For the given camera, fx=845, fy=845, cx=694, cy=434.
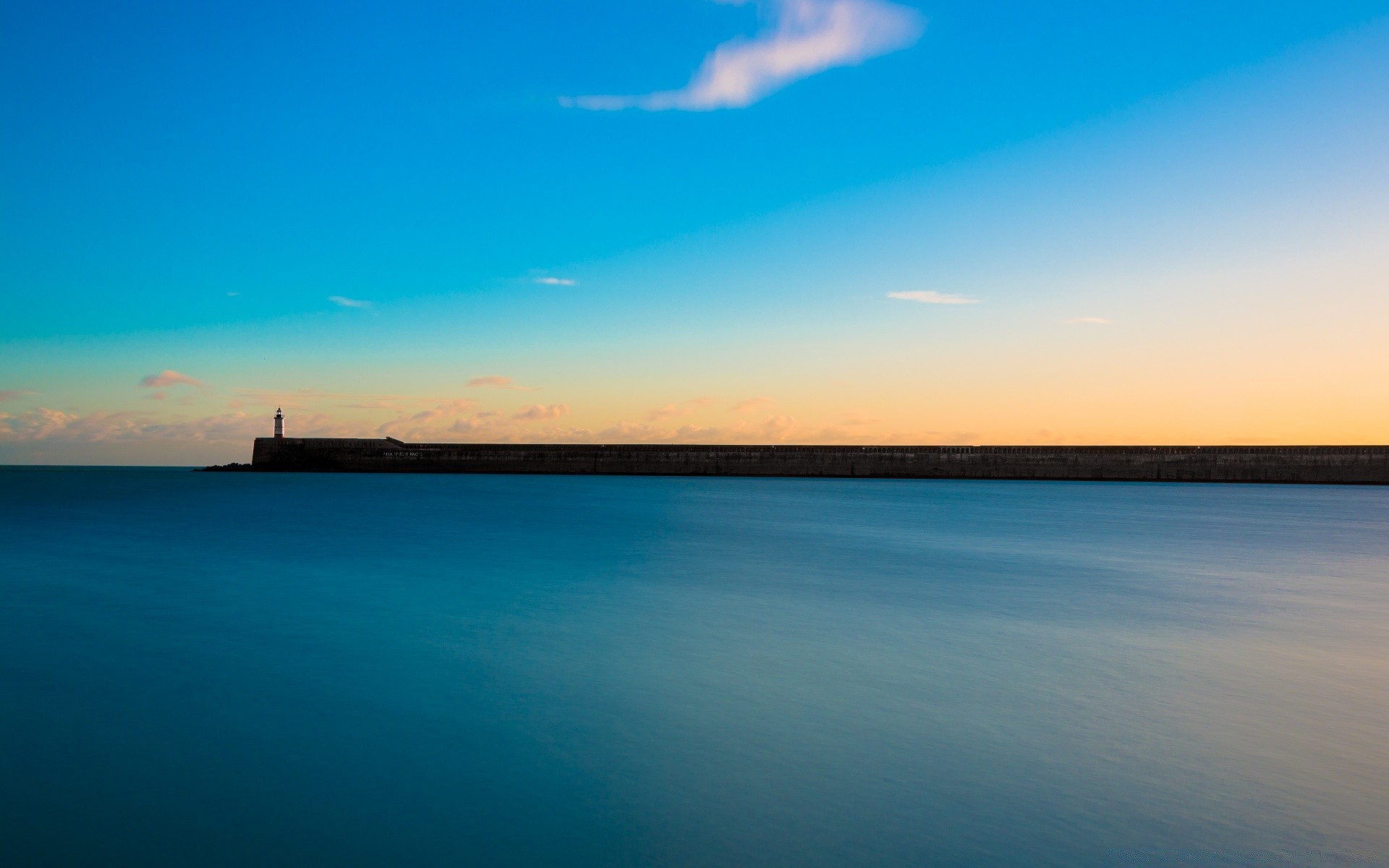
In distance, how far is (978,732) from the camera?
355 centimetres

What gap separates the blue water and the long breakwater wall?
3064cm

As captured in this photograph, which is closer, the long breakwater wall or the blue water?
the blue water

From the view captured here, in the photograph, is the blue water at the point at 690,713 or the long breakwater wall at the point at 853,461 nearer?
the blue water at the point at 690,713

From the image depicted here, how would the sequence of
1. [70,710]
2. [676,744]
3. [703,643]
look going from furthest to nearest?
1. [703,643]
2. [70,710]
3. [676,744]

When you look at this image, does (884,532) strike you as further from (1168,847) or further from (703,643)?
(1168,847)

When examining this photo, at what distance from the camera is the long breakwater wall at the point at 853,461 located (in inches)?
1458

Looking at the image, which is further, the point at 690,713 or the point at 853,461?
the point at 853,461

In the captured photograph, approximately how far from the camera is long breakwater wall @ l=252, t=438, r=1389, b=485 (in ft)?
121

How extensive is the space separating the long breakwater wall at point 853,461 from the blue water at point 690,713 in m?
30.6

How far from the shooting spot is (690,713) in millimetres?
3865

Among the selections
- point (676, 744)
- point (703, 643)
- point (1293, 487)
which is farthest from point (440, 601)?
point (1293, 487)

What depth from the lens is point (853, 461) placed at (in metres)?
41.9

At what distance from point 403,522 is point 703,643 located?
11.8 meters

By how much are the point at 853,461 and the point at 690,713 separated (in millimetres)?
38820
